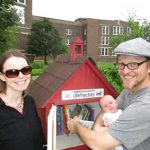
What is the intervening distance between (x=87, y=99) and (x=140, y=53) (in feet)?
4.15

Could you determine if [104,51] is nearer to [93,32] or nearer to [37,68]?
[93,32]

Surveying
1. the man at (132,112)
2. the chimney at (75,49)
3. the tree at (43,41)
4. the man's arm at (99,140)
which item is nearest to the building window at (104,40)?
the tree at (43,41)

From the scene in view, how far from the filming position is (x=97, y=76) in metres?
3.70

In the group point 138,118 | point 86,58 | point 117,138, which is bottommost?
point 117,138

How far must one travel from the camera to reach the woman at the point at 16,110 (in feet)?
9.22

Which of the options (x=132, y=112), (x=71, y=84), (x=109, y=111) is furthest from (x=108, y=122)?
(x=132, y=112)

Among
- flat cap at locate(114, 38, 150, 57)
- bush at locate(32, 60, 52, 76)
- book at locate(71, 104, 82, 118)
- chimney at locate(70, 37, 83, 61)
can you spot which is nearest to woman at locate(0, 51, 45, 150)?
chimney at locate(70, 37, 83, 61)

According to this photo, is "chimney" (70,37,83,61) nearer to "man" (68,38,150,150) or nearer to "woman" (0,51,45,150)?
"woman" (0,51,45,150)

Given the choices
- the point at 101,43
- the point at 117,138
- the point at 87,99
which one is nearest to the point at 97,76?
the point at 87,99

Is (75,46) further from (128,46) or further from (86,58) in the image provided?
(128,46)

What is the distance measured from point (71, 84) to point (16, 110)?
797 mm

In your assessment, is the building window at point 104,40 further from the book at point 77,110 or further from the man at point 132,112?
the man at point 132,112

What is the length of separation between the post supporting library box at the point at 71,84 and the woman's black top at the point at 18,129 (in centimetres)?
28

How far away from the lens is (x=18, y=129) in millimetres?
2842
